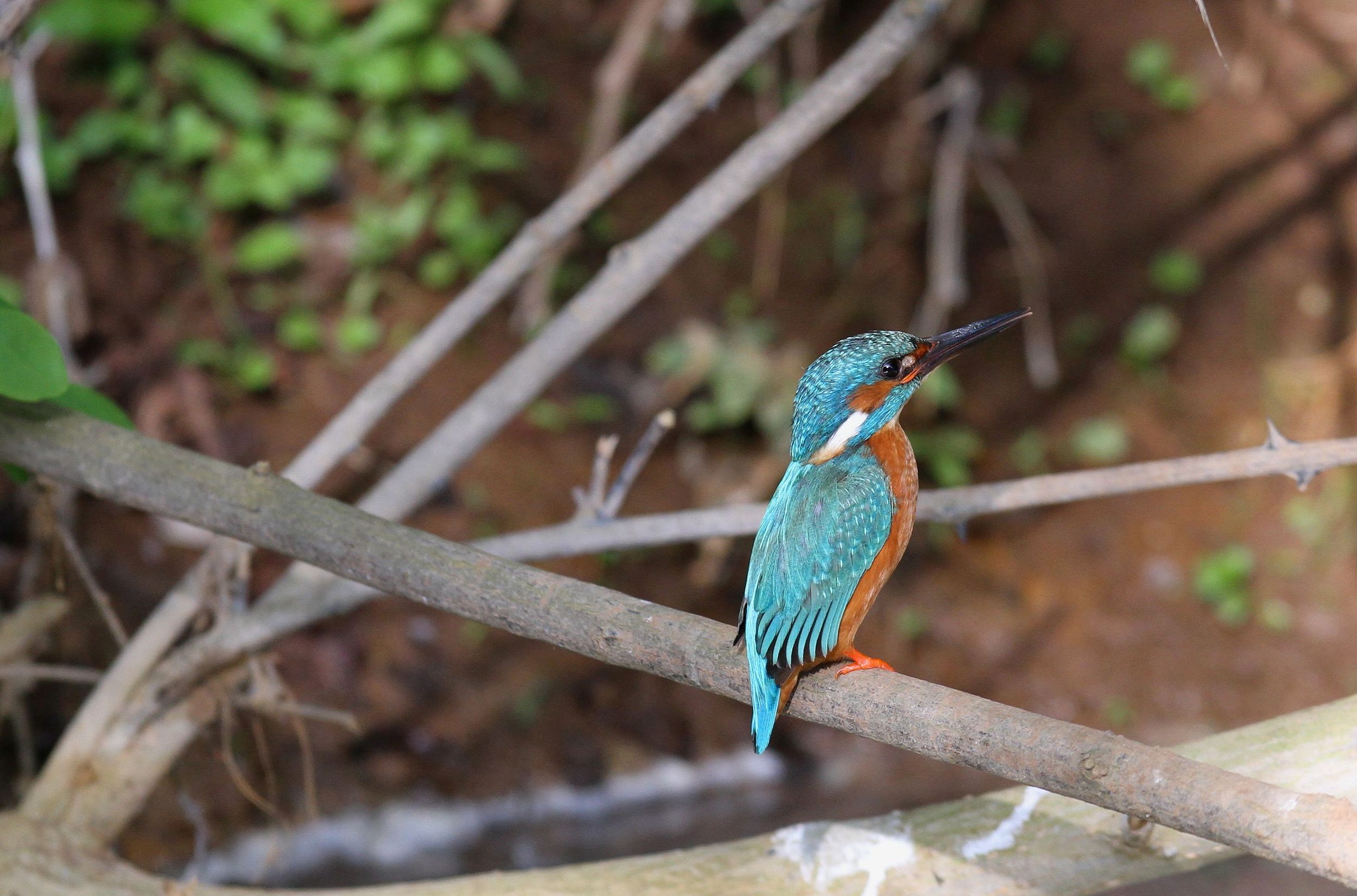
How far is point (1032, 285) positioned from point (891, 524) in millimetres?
3314

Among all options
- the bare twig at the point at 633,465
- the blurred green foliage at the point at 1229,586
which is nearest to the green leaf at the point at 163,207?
the bare twig at the point at 633,465

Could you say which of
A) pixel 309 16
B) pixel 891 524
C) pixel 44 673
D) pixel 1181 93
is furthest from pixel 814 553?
pixel 1181 93

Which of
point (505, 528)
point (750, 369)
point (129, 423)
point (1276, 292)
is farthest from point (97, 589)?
point (1276, 292)

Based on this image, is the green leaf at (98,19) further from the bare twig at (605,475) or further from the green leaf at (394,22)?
the bare twig at (605,475)

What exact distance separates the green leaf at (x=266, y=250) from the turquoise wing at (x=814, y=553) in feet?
10.3

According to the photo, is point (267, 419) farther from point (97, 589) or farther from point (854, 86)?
point (854, 86)

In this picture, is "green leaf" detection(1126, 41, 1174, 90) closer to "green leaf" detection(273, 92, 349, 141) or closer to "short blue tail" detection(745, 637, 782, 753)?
"green leaf" detection(273, 92, 349, 141)

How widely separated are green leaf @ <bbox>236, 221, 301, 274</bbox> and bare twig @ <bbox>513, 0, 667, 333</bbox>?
86cm

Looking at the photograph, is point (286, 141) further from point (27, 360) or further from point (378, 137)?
point (27, 360)

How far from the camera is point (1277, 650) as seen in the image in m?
4.32

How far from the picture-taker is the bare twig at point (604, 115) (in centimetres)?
381

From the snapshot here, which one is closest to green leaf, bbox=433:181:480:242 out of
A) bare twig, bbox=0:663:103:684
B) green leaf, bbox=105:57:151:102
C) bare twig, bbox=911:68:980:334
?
green leaf, bbox=105:57:151:102

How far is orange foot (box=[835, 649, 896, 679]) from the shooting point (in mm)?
1479

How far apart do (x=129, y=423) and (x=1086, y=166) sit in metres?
4.09
